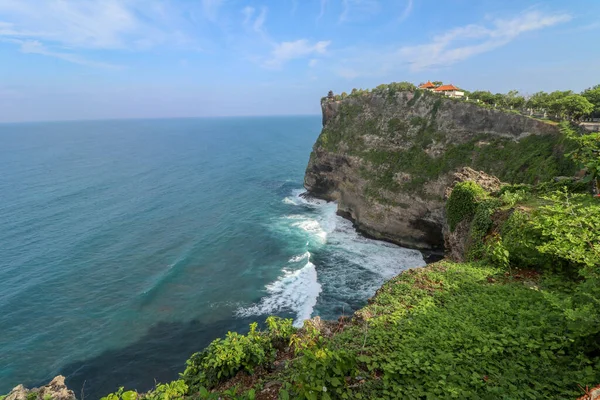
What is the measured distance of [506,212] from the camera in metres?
18.0

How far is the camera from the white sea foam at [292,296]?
29.1 m

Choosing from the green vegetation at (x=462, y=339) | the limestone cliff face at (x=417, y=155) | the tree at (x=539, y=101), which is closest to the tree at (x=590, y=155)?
the green vegetation at (x=462, y=339)

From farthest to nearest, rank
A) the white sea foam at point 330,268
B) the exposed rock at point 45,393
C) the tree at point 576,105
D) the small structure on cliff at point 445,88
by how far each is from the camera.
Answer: the small structure on cliff at point 445,88 < the tree at point 576,105 < the white sea foam at point 330,268 < the exposed rock at point 45,393

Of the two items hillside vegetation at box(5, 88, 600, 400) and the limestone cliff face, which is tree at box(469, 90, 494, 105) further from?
hillside vegetation at box(5, 88, 600, 400)

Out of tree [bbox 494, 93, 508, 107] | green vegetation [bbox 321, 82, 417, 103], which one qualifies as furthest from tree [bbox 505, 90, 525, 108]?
green vegetation [bbox 321, 82, 417, 103]

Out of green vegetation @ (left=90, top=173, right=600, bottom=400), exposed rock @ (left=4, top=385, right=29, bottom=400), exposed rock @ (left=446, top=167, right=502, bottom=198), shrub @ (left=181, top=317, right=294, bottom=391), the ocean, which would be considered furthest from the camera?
exposed rock @ (left=446, top=167, right=502, bottom=198)

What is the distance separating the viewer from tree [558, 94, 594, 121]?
35.7 metres

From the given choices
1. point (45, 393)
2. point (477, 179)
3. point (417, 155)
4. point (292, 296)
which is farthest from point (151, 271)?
point (417, 155)

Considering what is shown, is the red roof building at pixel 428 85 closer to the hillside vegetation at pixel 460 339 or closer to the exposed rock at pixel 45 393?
the hillside vegetation at pixel 460 339

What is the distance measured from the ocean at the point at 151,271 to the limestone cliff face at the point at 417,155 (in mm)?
4734

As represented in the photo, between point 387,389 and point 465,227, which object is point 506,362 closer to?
point 387,389

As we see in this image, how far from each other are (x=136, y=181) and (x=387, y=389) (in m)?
72.1

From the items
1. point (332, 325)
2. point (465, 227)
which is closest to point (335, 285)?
point (465, 227)

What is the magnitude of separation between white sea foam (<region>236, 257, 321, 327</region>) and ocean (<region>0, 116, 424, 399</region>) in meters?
0.15
